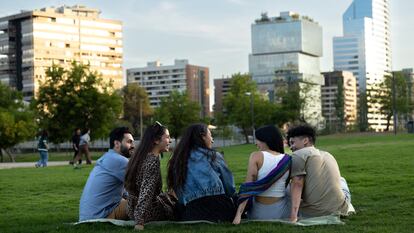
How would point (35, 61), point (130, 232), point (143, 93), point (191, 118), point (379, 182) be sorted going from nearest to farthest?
1. point (130, 232)
2. point (379, 182)
3. point (191, 118)
4. point (143, 93)
5. point (35, 61)

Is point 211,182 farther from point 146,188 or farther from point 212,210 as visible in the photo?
point 146,188

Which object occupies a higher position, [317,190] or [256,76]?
[256,76]

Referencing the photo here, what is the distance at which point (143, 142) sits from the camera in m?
7.97

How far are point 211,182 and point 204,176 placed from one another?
0.11 metres

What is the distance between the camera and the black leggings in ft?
26.2

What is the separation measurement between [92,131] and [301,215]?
1779 inches

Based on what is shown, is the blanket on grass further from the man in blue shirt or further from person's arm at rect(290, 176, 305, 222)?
the man in blue shirt

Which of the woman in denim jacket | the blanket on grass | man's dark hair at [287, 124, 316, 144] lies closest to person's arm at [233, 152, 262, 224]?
the blanket on grass

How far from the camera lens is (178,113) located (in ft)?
221

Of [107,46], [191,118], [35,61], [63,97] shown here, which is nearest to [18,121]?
[63,97]

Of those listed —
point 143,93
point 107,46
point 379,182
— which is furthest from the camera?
point 107,46

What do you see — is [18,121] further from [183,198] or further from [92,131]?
[183,198]

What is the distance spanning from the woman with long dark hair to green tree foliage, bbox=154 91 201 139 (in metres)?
57.7

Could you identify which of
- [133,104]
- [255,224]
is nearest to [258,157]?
[255,224]
